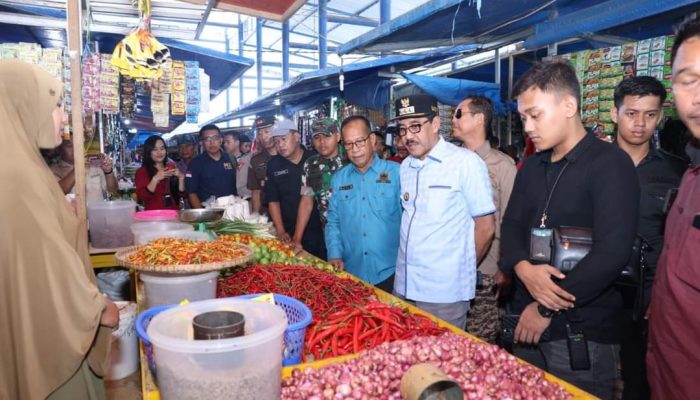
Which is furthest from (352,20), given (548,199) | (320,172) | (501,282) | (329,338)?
(329,338)

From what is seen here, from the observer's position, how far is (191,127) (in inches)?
1136

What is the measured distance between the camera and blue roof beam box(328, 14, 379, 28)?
20.2 metres

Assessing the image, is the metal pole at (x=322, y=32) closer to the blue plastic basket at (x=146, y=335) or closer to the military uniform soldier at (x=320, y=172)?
the military uniform soldier at (x=320, y=172)

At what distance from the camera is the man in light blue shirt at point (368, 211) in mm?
3434

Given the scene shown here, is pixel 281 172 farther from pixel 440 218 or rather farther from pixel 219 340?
pixel 219 340

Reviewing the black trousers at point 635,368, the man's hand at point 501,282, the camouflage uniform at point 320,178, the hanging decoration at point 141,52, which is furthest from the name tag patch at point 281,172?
the black trousers at point 635,368

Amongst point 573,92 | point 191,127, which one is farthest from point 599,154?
point 191,127

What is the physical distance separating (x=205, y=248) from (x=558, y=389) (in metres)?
1.74

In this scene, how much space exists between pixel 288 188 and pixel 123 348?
2.24 m

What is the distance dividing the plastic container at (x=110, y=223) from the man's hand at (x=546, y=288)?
322 centimetres

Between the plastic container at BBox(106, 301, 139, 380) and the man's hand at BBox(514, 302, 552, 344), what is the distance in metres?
2.74

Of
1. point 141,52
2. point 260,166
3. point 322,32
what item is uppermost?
point 322,32

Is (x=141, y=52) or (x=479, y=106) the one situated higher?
(x=141, y=52)

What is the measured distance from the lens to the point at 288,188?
508 centimetres
